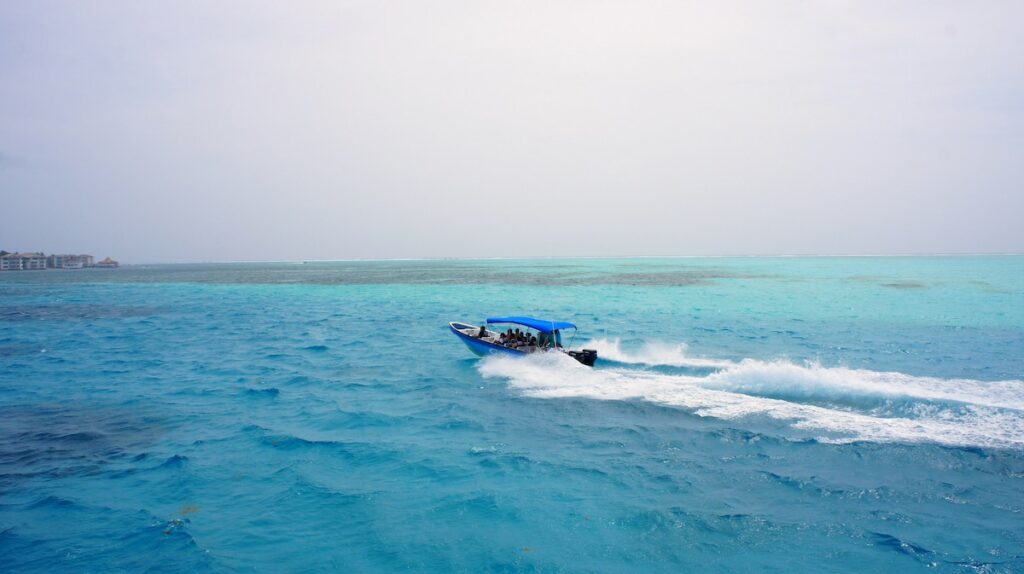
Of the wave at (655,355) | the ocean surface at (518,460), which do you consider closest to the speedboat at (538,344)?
the ocean surface at (518,460)

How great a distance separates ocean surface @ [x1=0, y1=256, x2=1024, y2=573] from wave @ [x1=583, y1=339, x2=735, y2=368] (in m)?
0.25

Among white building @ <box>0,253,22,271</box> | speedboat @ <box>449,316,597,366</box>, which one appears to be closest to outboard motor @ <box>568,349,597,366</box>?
speedboat @ <box>449,316,597,366</box>

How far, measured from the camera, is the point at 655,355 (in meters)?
26.6

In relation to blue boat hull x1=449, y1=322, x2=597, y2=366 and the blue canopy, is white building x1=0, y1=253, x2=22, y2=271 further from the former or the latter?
the blue canopy

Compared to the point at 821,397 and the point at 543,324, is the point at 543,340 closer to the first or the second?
the point at 543,324

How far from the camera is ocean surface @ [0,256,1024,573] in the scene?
10148 mm

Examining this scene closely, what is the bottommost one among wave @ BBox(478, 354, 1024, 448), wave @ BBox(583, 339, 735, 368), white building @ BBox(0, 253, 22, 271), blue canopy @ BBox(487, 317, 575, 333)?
wave @ BBox(478, 354, 1024, 448)

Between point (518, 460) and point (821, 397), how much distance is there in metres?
10.3

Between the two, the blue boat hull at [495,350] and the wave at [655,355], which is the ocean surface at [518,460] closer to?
the wave at [655,355]

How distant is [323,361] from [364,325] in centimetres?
1324

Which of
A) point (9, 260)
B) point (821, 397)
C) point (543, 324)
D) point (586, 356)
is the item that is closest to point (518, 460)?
point (586, 356)

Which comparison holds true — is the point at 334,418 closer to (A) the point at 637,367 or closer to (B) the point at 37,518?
(B) the point at 37,518

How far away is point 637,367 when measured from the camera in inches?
950

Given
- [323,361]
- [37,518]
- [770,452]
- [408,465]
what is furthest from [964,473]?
[323,361]
